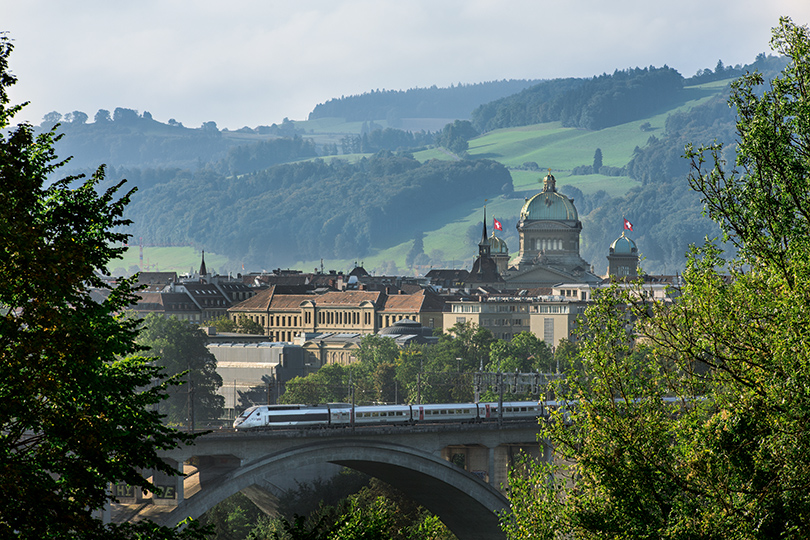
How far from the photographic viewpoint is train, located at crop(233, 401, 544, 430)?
2677 inches

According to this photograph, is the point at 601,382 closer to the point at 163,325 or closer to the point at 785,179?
the point at 785,179

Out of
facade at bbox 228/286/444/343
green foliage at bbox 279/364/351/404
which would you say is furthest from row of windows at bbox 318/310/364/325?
green foliage at bbox 279/364/351/404

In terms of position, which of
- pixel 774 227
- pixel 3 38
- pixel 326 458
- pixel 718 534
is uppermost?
pixel 3 38

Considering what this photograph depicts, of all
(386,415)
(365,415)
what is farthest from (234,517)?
(386,415)

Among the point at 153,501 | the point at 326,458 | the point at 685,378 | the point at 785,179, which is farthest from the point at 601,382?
the point at 153,501

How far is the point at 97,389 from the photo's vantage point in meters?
17.2

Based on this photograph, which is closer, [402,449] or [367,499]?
[402,449]

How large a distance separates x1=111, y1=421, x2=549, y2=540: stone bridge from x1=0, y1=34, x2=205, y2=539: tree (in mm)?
36327

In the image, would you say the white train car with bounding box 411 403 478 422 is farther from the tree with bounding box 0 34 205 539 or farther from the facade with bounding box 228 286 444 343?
the facade with bounding box 228 286 444 343

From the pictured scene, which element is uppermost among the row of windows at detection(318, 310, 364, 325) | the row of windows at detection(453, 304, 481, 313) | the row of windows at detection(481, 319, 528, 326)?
the row of windows at detection(453, 304, 481, 313)

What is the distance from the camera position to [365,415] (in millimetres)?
70750

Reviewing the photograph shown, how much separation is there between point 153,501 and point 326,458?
924 centimetres

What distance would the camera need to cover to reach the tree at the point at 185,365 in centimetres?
11806

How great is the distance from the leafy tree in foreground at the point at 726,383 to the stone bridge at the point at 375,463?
31.6m
